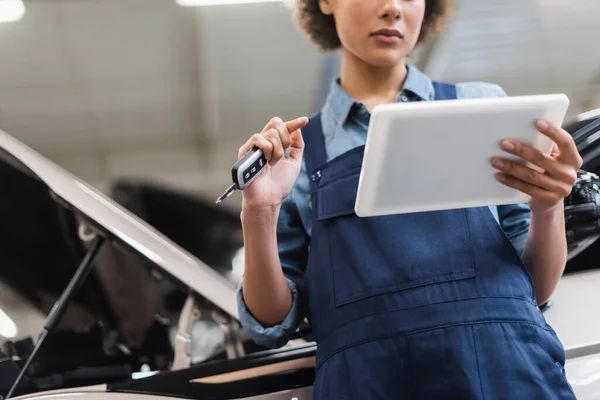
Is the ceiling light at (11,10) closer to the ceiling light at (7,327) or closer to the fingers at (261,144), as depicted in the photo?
the ceiling light at (7,327)

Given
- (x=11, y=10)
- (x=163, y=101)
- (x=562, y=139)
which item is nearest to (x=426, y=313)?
(x=562, y=139)

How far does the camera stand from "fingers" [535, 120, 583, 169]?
2.30ft

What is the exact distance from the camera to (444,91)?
99 centimetres

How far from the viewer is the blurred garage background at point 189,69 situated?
4.49m

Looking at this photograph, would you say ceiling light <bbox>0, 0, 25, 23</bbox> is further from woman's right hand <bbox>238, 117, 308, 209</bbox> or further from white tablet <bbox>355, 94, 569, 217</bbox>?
white tablet <bbox>355, 94, 569, 217</bbox>

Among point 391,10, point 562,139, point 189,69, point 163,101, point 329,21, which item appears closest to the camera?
point 562,139

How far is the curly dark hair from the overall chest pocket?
1.45 feet

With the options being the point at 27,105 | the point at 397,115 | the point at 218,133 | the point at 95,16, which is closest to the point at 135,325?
the point at 397,115

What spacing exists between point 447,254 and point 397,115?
0.23m

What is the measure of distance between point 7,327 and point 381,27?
3.94 ft

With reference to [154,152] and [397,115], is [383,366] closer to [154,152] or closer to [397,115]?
[397,115]

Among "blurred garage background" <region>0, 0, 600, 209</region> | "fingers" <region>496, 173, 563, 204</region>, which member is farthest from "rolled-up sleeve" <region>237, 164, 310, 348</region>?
"blurred garage background" <region>0, 0, 600, 209</region>

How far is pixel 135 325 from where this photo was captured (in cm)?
186

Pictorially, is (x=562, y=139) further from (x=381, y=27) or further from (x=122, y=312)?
(x=122, y=312)
